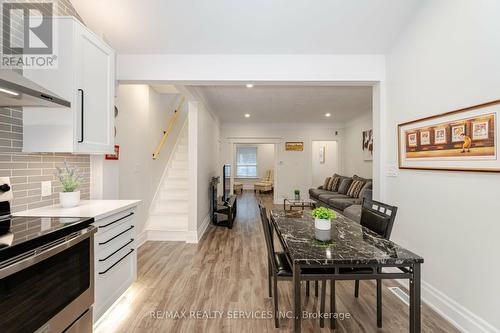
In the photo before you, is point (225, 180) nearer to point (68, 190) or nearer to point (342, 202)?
point (342, 202)

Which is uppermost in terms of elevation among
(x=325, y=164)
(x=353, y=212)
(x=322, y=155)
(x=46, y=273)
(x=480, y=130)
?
(x=322, y=155)

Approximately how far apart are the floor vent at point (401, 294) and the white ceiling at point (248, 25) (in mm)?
2739

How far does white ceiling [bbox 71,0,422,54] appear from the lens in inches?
87.9

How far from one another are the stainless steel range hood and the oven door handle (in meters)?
0.85

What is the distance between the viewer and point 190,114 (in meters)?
3.85

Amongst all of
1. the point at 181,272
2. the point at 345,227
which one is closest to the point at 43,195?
the point at 181,272

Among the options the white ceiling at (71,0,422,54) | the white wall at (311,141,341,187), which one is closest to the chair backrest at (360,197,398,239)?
the white ceiling at (71,0,422,54)

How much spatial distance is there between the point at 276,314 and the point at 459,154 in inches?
→ 79.9

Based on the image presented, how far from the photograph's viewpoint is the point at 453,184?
191 cm

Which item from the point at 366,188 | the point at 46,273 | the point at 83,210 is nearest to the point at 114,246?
the point at 83,210

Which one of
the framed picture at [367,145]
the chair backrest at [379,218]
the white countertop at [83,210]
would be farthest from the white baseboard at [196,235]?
the framed picture at [367,145]

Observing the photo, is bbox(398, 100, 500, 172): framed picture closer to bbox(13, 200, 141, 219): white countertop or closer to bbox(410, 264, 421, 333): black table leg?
bbox(410, 264, 421, 333): black table leg

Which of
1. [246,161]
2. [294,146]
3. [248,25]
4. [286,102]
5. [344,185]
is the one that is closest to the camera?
[248,25]

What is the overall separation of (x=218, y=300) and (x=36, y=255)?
5.20 ft
